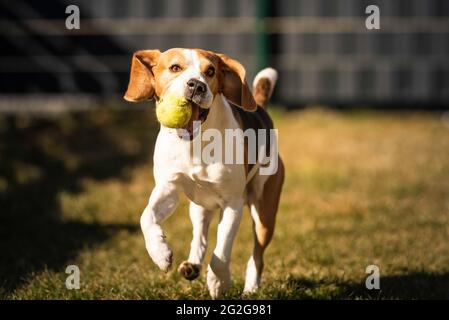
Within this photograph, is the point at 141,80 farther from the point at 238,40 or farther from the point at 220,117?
the point at 238,40

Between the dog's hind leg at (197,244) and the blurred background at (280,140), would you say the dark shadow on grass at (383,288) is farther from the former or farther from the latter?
the dog's hind leg at (197,244)

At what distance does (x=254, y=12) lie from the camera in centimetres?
1199

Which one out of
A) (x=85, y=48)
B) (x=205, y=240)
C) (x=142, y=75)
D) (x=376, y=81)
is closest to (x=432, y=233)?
(x=205, y=240)

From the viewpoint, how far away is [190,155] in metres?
4.03

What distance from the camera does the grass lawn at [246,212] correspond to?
4.83 metres

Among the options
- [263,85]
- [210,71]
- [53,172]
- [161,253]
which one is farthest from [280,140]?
[161,253]

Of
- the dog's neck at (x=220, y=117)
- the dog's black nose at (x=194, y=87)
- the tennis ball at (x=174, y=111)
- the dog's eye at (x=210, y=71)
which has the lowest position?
the dog's neck at (x=220, y=117)

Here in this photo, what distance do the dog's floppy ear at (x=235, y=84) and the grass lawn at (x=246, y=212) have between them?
1.08 meters

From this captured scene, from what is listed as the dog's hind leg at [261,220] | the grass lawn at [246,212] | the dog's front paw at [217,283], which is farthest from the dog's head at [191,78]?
the grass lawn at [246,212]

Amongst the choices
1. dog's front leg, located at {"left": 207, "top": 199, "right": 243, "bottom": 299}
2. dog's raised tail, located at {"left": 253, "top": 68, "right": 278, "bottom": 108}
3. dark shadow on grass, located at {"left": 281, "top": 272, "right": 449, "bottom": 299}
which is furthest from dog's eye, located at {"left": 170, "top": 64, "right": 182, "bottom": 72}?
dark shadow on grass, located at {"left": 281, "top": 272, "right": 449, "bottom": 299}

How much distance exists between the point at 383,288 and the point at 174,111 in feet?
6.16

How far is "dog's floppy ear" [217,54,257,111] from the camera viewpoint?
4.15 meters

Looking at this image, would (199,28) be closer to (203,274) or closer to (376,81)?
(376,81)
